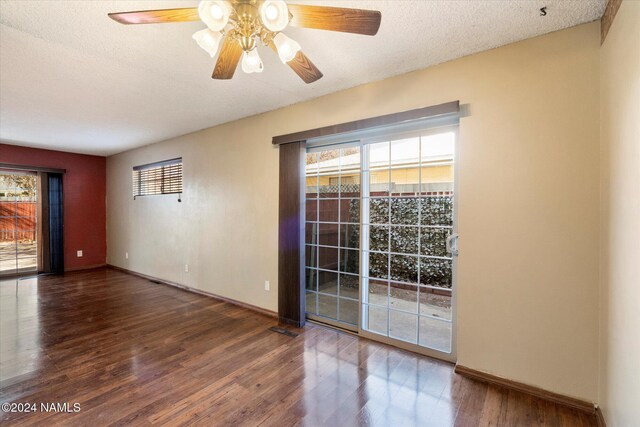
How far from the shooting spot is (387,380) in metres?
2.28

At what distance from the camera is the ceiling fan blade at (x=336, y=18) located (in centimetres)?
134

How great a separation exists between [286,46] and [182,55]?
4.08ft

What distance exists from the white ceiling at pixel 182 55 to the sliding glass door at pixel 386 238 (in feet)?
2.35

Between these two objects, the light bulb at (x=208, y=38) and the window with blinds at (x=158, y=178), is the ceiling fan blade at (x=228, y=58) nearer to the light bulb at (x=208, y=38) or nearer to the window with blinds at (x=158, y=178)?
the light bulb at (x=208, y=38)

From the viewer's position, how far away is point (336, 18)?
139 cm

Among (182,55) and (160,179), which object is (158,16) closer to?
(182,55)

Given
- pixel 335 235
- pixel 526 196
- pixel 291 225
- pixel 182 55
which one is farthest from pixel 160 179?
pixel 526 196

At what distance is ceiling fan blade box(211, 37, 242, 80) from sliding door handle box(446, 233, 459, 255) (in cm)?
207

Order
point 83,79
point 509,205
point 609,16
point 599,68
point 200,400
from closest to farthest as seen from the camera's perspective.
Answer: point 609,16
point 599,68
point 200,400
point 509,205
point 83,79

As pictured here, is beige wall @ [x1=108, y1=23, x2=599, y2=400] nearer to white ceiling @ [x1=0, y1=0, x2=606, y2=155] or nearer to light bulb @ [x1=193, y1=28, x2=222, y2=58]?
white ceiling @ [x1=0, y1=0, x2=606, y2=155]

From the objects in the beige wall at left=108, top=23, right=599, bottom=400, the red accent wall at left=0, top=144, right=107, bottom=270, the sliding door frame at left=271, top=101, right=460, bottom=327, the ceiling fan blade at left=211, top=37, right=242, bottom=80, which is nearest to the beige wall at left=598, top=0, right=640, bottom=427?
the beige wall at left=108, top=23, right=599, bottom=400

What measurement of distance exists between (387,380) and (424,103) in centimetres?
227

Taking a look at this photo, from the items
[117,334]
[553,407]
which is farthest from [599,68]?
[117,334]

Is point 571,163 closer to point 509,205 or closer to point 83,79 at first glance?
point 509,205
